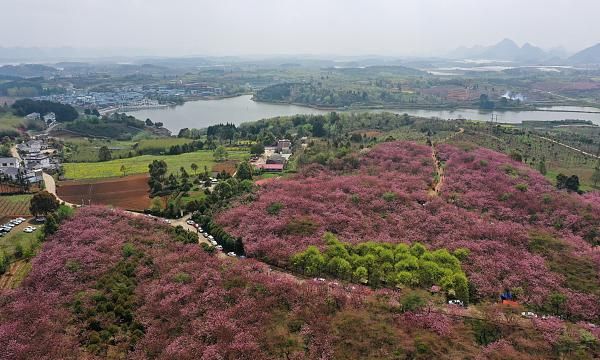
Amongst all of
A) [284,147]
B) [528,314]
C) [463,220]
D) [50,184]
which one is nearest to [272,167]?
[284,147]

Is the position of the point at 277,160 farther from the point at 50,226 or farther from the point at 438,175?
the point at 50,226

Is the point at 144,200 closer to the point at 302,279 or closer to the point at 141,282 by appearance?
the point at 141,282

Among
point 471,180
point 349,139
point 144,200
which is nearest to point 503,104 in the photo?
point 349,139

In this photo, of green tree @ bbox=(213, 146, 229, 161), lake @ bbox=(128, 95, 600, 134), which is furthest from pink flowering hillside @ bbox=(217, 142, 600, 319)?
lake @ bbox=(128, 95, 600, 134)

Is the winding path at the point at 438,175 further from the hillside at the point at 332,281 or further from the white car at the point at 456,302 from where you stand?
the white car at the point at 456,302

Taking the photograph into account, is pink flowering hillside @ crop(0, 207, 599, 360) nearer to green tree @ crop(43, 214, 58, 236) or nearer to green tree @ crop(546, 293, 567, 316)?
green tree @ crop(546, 293, 567, 316)

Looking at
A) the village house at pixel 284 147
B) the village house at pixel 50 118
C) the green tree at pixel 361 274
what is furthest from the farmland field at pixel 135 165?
the village house at pixel 50 118
